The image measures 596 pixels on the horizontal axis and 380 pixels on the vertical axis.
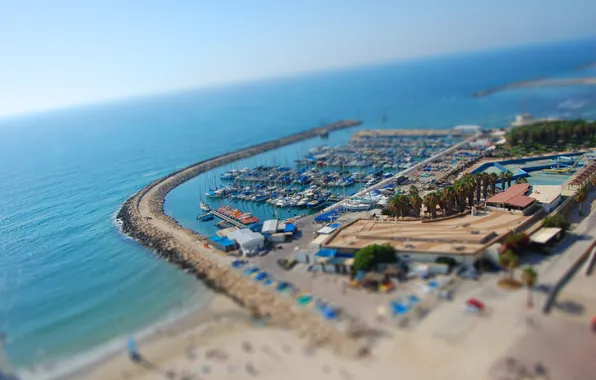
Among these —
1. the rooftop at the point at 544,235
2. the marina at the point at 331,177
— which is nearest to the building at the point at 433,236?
the rooftop at the point at 544,235

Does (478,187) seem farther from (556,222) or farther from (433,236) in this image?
(433,236)

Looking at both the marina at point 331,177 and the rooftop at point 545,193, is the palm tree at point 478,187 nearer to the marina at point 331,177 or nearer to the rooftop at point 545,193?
the rooftop at point 545,193

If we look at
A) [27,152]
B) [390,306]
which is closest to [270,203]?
[390,306]

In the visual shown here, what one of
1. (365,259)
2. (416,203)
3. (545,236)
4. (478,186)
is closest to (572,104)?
(478,186)

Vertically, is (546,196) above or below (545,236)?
above

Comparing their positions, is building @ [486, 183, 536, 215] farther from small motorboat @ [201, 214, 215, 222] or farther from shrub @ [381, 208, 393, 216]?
small motorboat @ [201, 214, 215, 222]
